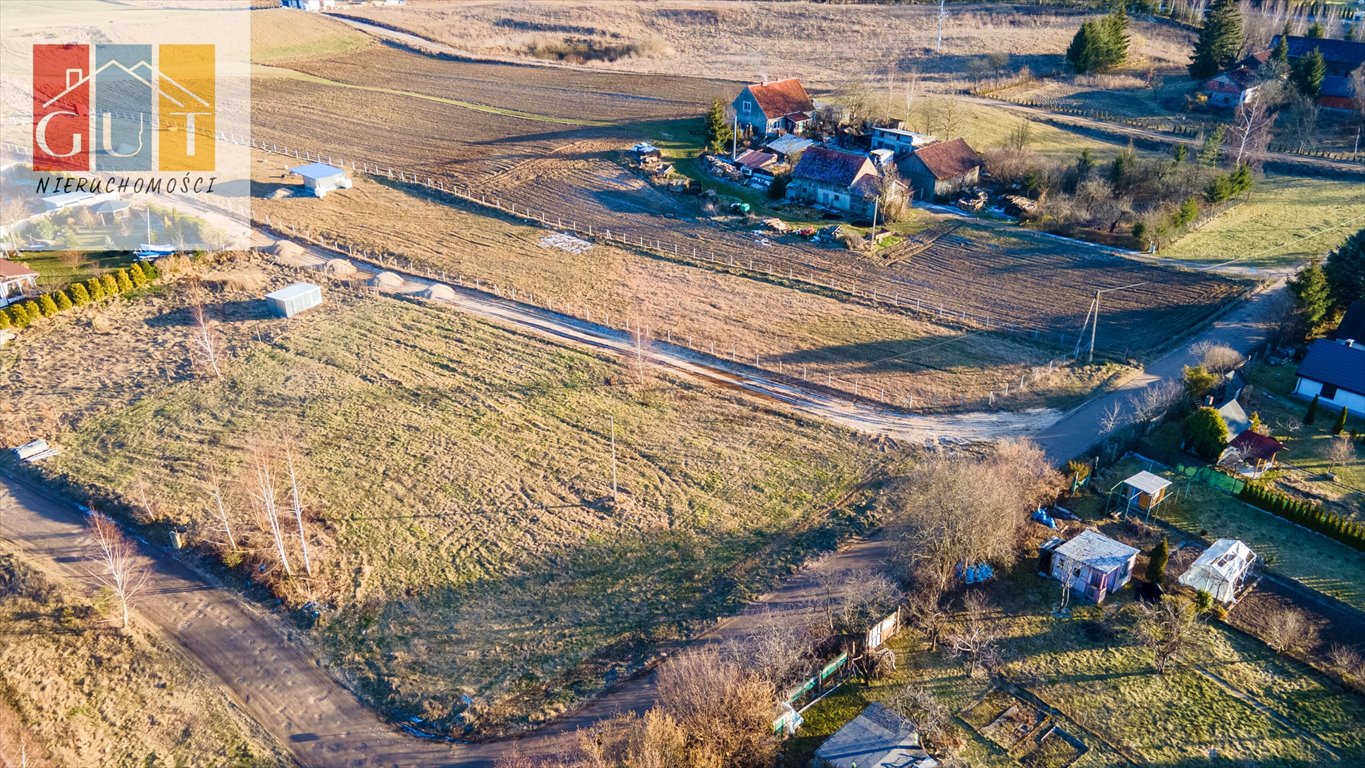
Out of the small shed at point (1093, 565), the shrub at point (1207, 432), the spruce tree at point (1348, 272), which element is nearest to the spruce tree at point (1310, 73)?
the spruce tree at point (1348, 272)

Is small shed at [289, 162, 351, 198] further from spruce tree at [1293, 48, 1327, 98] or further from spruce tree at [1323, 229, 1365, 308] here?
spruce tree at [1293, 48, 1327, 98]

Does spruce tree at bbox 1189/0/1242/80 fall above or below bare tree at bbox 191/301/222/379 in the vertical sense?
above

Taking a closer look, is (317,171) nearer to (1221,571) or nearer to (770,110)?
(770,110)

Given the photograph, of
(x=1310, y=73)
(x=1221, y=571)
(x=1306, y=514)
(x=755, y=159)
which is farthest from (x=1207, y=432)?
(x=1310, y=73)

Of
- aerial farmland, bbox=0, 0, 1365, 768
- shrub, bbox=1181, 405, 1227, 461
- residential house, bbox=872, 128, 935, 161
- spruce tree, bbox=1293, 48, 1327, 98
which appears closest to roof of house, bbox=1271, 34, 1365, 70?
spruce tree, bbox=1293, 48, 1327, 98

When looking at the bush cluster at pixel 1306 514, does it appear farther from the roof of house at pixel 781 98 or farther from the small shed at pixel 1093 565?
the roof of house at pixel 781 98

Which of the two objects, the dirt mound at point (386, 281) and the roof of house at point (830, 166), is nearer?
the dirt mound at point (386, 281)

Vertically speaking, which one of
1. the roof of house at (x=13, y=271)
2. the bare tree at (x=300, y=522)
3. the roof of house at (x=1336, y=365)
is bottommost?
the bare tree at (x=300, y=522)
